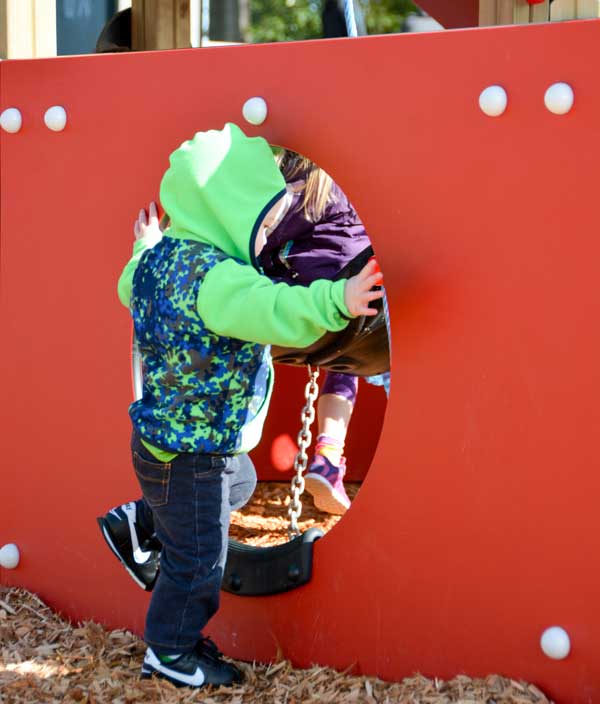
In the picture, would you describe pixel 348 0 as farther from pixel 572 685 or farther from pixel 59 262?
pixel 572 685

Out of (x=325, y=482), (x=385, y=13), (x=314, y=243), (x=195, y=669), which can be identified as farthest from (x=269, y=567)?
(x=385, y=13)

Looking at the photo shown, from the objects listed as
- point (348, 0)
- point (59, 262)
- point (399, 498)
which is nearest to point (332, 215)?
point (348, 0)

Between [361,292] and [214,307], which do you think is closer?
[361,292]

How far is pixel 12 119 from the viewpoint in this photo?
2785mm

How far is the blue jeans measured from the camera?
7.68 feet

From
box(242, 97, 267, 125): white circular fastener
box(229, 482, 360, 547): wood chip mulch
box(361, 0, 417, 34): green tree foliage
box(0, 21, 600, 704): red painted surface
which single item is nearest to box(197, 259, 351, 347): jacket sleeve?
box(0, 21, 600, 704): red painted surface

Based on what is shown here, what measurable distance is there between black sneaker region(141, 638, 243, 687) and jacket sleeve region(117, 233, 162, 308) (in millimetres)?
789

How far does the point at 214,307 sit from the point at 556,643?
0.93m

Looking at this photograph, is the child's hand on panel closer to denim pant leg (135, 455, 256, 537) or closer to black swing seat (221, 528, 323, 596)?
denim pant leg (135, 455, 256, 537)

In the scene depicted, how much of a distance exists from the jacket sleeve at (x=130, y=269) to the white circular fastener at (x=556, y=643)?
1138 mm

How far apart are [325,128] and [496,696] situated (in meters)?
1.22

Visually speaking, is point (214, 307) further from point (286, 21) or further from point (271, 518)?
point (286, 21)

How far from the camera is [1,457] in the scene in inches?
114

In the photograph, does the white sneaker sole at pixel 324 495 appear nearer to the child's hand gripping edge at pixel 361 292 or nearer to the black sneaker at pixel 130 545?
the black sneaker at pixel 130 545
